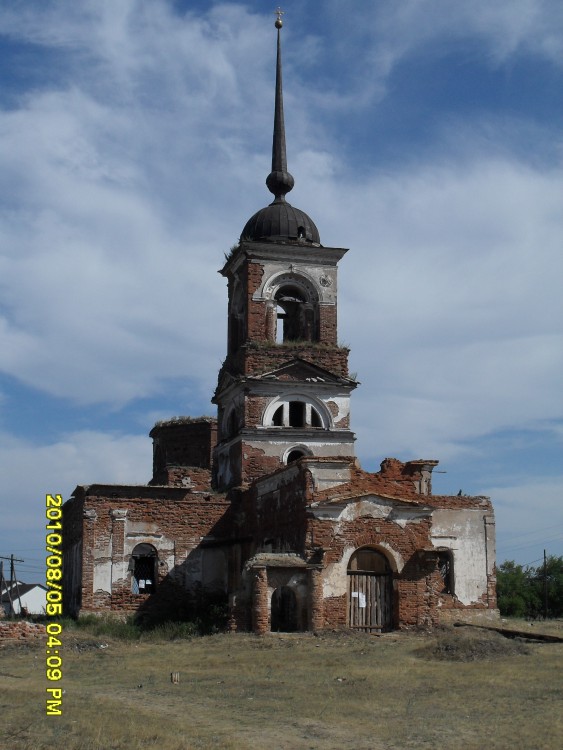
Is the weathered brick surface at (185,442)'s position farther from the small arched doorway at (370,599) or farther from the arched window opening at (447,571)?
the small arched doorway at (370,599)

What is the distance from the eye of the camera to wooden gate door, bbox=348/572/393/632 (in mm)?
23672

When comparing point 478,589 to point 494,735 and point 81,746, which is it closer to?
point 494,735

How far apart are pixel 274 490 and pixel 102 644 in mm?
6919

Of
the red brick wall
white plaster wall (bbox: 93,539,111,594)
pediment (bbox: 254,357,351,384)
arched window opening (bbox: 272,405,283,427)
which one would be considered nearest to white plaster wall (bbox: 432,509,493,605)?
pediment (bbox: 254,357,351,384)

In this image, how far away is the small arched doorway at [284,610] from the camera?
24.3 meters

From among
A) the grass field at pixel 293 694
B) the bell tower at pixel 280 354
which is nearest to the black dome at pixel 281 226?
the bell tower at pixel 280 354

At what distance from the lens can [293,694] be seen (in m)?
14.5

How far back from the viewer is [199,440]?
3956 centimetres

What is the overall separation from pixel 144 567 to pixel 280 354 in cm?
791

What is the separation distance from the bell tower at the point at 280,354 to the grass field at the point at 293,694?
9.59 metres

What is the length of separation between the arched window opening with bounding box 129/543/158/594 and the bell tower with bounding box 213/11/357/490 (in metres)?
3.46

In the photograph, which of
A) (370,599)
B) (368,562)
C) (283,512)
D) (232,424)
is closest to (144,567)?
(232,424)

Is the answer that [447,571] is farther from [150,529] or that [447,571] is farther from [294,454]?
[150,529]

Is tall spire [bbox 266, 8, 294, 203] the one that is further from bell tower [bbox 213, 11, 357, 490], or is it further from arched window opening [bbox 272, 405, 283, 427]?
arched window opening [bbox 272, 405, 283, 427]
